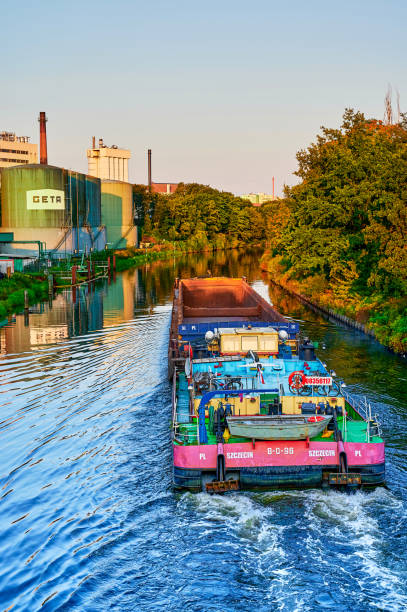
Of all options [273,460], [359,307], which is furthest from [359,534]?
[359,307]

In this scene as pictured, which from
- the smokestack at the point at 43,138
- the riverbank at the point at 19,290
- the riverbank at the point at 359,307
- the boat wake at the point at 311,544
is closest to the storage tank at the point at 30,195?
the smokestack at the point at 43,138

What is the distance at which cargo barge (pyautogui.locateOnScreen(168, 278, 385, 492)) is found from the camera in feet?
61.8

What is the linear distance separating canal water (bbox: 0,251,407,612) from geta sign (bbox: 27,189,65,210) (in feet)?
184

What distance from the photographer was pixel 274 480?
19.2m

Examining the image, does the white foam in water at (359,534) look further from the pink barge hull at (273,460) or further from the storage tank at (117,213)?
the storage tank at (117,213)

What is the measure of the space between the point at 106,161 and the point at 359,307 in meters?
145

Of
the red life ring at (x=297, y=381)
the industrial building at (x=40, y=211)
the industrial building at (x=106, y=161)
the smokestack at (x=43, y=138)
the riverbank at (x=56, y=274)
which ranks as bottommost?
the red life ring at (x=297, y=381)

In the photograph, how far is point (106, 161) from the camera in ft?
598

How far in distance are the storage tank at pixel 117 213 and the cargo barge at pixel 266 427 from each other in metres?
98.7

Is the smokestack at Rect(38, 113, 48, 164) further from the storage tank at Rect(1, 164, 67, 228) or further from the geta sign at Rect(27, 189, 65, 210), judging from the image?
the geta sign at Rect(27, 189, 65, 210)

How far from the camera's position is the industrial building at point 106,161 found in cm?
18212

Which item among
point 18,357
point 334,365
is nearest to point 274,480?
point 334,365

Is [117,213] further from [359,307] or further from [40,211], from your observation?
[359,307]

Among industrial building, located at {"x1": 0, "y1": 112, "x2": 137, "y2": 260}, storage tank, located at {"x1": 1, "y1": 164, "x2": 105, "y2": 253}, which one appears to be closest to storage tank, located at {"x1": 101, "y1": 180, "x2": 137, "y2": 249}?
industrial building, located at {"x1": 0, "y1": 112, "x2": 137, "y2": 260}
